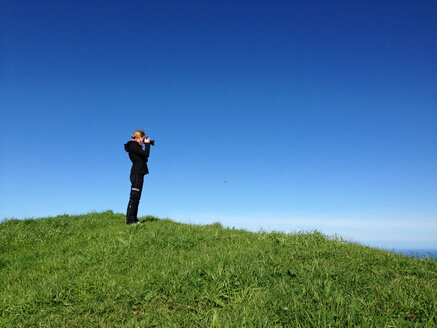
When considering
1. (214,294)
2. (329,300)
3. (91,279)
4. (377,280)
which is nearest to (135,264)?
(91,279)

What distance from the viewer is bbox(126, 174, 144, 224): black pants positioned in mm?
11625

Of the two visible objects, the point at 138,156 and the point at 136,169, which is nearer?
the point at 136,169

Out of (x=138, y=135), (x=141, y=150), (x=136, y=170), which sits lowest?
(x=136, y=170)

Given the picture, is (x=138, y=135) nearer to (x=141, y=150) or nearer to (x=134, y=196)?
(x=141, y=150)

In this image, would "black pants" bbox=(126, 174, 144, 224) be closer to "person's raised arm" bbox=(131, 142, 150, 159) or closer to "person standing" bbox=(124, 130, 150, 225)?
"person standing" bbox=(124, 130, 150, 225)

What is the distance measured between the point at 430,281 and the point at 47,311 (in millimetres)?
7163

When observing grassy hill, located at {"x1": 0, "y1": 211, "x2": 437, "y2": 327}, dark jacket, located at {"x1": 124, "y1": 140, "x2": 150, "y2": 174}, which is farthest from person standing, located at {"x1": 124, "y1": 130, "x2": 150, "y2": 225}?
grassy hill, located at {"x1": 0, "y1": 211, "x2": 437, "y2": 327}

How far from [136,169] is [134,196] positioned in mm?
1123

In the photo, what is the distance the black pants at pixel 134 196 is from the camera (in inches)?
458

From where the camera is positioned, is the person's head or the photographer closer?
the photographer

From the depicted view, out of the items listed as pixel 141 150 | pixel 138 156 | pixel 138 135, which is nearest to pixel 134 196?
pixel 138 156

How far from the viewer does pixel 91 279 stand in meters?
5.96

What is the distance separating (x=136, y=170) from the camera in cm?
1173

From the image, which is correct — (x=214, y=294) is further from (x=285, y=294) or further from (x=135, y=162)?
(x=135, y=162)
